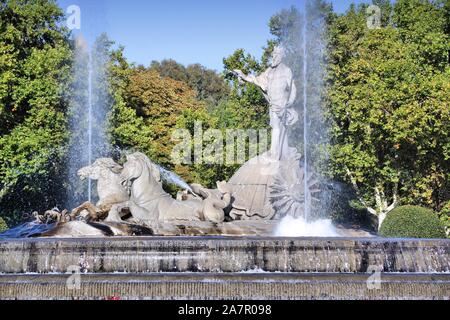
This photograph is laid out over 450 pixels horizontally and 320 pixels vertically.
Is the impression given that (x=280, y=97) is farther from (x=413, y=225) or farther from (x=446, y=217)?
(x=446, y=217)

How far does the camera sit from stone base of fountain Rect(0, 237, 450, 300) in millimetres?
14508

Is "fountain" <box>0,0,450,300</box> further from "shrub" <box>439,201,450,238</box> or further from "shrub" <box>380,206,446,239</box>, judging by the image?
"shrub" <box>439,201,450,238</box>

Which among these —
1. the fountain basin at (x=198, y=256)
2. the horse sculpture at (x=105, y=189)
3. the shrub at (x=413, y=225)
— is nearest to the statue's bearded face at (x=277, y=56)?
the horse sculpture at (x=105, y=189)

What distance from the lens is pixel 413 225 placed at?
1086 inches

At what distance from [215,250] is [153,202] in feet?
18.8

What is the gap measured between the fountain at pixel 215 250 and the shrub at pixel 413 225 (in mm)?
5815

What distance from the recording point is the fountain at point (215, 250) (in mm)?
14578

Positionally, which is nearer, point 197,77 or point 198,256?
point 198,256

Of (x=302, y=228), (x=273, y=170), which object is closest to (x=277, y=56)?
(x=273, y=170)

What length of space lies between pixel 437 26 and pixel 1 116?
76.3 ft
